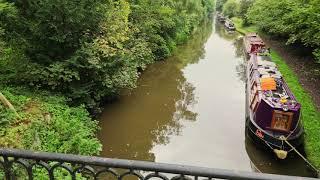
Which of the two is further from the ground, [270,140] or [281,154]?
[270,140]

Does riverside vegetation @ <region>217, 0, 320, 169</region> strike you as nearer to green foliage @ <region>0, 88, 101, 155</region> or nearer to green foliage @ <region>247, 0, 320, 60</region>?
green foliage @ <region>247, 0, 320, 60</region>

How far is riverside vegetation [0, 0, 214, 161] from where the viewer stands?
368 inches

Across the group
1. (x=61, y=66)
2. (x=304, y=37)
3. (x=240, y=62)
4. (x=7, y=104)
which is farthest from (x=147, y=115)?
(x=240, y=62)

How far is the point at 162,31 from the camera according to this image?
2534 cm

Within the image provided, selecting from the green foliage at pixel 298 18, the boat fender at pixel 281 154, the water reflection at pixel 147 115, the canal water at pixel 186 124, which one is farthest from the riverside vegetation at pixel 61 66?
the green foliage at pixel 298 18

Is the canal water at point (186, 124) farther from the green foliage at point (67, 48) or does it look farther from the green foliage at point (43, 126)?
the green foliage at point (43, 126)

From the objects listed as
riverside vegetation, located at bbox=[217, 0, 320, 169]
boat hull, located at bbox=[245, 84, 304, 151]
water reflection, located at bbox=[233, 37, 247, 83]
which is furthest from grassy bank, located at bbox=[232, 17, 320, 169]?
water reflection, located at bbox=[233, 37, 247, 83]

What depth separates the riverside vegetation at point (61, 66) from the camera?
9.34m

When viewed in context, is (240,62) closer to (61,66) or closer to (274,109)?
(274,109)

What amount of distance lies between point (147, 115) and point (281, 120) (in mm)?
5981

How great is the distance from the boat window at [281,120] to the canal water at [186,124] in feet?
3.63

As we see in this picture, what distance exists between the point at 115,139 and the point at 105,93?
2.13m

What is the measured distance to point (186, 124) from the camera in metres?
14.8

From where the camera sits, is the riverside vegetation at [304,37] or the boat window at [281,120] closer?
the boat window at [281,120]
